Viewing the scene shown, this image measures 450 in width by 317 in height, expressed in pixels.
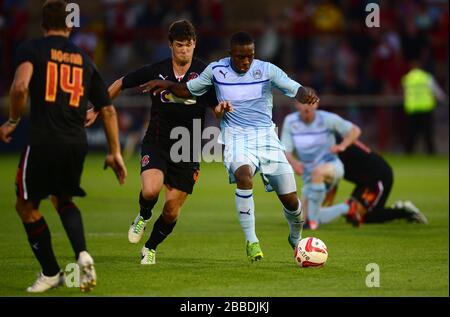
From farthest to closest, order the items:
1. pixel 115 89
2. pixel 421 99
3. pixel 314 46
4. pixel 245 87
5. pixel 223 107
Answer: pixel 314 46 → pixel 421 99 → pixel 115 89 → pixel 245 87 → pixel 223 107

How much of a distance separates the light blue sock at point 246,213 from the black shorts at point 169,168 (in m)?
0.65

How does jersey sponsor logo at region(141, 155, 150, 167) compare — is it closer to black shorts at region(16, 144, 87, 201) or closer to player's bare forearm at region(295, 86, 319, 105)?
player's bare forearm at region(295, 86, 319, 105)

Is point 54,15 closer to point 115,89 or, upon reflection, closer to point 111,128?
point 111,128

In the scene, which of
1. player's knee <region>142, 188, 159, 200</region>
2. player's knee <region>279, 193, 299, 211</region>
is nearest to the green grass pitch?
player's knee <region>279, 193, 299, 211</region>

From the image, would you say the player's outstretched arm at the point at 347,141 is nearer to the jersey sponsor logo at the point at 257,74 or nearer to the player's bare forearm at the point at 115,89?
the jersey sponsor logo at the point at 257,74

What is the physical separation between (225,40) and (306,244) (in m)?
19.6

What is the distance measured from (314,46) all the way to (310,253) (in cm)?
1912

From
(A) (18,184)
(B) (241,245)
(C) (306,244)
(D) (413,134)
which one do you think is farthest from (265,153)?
(D) (413,134)

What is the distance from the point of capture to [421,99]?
26.2 m

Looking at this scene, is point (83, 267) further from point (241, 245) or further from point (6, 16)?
point (6, 16)

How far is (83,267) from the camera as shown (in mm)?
7820

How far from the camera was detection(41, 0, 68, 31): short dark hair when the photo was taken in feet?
25.8

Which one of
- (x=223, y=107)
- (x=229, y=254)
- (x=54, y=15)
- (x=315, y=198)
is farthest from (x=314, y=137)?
(x=54, y=15)

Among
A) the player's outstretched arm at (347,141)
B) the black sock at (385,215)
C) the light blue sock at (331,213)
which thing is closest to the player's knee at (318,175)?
the player's outstretched arm at (347,141)
